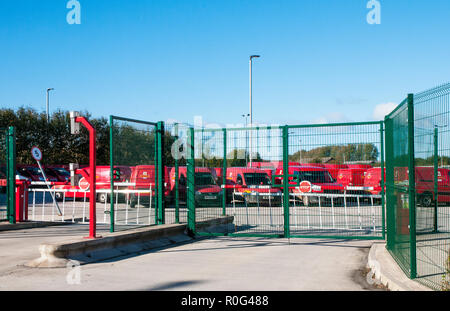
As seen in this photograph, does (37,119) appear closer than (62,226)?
No

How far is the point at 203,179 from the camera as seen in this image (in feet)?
38.9

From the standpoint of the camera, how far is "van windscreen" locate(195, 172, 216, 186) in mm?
11797

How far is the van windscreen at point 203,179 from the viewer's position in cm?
1180

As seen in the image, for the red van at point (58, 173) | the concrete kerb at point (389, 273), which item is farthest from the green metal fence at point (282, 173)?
the red van at point (58, 173)

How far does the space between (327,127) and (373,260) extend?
3.53 meters

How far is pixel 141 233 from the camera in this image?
10.1 m

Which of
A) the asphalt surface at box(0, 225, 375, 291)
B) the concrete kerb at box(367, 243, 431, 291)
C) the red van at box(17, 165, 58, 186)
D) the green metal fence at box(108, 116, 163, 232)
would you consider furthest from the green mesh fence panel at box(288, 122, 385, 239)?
the red van at box(17, 165, 58, 186)

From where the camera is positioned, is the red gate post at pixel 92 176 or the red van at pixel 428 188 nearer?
the red van at pixel 428 188

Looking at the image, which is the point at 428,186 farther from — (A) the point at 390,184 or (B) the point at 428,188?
(A) the point at 390,184

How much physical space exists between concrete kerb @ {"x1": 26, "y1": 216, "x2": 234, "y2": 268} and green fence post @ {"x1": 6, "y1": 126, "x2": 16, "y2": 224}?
15.1 ft

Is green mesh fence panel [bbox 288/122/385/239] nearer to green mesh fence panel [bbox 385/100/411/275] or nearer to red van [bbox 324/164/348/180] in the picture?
red van [bbox 324/164/348/180]

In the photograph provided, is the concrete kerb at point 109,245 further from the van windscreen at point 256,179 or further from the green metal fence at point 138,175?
the van windscreen at point 256,179
